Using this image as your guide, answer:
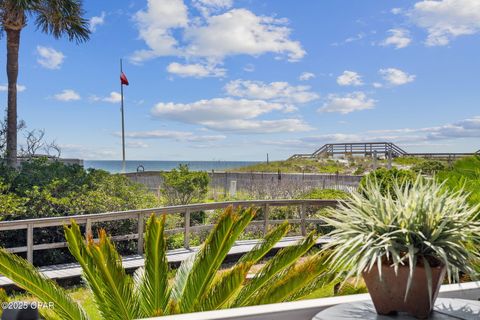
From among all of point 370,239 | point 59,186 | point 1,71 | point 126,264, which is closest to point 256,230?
point 126,264

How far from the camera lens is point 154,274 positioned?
9.46 ft

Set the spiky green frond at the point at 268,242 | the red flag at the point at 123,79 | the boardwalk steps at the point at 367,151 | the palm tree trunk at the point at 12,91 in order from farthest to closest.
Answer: the boardwalk steps at the point at 367,151 → the red flag at the point at 123,79 → the palm tree trunk at the point at 12,91 → the spiky green frond at the point at 268,242

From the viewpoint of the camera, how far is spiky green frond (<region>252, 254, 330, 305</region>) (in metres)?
2.87

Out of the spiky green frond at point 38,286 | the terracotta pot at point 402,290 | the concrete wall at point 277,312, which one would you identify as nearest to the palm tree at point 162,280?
the spiky green frond at point 38,286

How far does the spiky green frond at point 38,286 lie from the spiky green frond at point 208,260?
2.26 feet

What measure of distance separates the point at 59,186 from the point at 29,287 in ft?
33.1

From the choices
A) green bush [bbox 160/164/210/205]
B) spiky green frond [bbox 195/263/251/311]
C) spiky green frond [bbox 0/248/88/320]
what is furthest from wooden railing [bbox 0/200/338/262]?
green bush [bbox 160/164/210/205]

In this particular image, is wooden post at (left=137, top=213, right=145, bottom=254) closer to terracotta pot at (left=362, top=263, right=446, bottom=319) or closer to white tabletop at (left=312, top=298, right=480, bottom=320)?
white tabletop at (left=312, top=298, right=480, bottom=320)

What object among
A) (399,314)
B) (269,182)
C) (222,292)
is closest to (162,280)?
(222,292)

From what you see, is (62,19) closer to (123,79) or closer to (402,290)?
(123,79)

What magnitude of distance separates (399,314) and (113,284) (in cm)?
166

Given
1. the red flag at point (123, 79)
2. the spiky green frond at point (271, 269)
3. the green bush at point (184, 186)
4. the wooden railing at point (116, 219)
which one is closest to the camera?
the spiky green frond at point (271, 269)

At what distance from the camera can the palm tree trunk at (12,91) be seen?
1552 cm

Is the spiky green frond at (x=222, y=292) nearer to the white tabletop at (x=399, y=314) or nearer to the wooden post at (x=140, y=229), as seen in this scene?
Answer: the white tabletop at (x=399, y=314)
